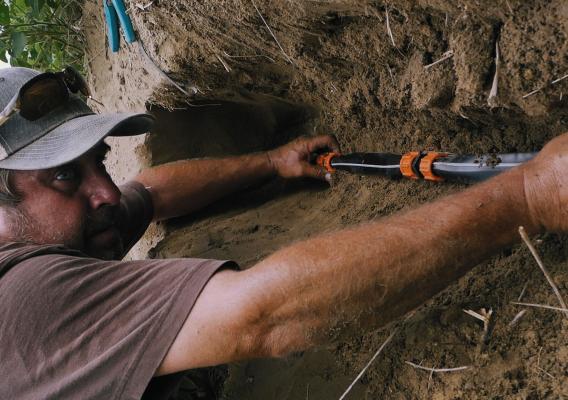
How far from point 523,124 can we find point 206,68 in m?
1.23

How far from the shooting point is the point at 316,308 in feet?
3.90

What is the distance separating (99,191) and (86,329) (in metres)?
0.64

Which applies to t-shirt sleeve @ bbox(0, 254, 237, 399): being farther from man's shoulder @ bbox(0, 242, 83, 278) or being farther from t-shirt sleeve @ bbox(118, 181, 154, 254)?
t-shirt sleeve @ bbox(118, 181, 154, 254)

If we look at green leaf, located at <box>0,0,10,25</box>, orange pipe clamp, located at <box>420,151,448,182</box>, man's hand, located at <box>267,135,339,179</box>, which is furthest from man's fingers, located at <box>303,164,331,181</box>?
green leaf, located at <box>0,0,10,25</box>

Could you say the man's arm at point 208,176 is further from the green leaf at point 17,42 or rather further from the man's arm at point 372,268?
the man's arm at point 372,268

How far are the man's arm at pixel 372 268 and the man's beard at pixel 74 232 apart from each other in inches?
27.1

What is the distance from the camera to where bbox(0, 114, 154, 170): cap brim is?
166 cm

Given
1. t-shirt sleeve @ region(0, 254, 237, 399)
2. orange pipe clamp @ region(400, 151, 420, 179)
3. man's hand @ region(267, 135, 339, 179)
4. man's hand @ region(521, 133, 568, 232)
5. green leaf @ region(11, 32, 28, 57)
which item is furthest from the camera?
green leaf @ region(11, 32, 28, 57)

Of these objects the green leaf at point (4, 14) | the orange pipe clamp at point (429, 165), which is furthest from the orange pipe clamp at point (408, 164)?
the green leaf at point (4, 14)

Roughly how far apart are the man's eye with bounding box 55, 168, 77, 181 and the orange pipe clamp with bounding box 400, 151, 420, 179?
106 centimetres

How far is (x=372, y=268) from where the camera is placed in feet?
3.82

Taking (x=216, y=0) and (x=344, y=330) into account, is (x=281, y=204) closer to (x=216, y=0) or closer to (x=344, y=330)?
(x=216, y=0)

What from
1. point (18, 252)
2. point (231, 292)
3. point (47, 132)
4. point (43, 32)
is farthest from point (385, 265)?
point (43, 32)

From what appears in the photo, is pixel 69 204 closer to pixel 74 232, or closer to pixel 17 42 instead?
pixel 74 232
